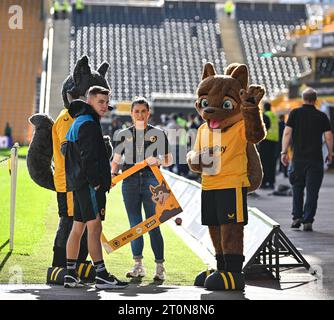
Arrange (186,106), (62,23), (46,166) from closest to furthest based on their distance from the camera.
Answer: (46,166) < (186,106) < (62,23)

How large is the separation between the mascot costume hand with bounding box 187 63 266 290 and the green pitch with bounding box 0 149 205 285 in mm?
645

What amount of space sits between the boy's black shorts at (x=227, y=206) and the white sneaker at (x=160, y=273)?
34.5 inches

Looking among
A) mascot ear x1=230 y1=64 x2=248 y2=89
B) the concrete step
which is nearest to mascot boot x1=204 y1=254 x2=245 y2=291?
mascot ear x1=230 y1=64 x2=248 y2=89

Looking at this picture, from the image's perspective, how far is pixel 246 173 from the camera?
9750mm

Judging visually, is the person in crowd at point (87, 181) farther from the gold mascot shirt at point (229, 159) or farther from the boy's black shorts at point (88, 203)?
the gold mascot shirt at point (229, 159)

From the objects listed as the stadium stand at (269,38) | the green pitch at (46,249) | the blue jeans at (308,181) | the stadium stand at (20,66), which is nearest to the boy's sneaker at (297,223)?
the blue jeans at (308,181)

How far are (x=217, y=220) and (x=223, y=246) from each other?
25cm

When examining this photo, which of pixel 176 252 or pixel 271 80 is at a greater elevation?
pixel 271 80

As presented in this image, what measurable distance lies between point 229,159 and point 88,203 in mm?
1267

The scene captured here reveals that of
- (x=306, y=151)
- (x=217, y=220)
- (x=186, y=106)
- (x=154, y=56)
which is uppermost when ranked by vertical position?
(x=154, y=56)

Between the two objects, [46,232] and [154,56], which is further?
[154,56]
